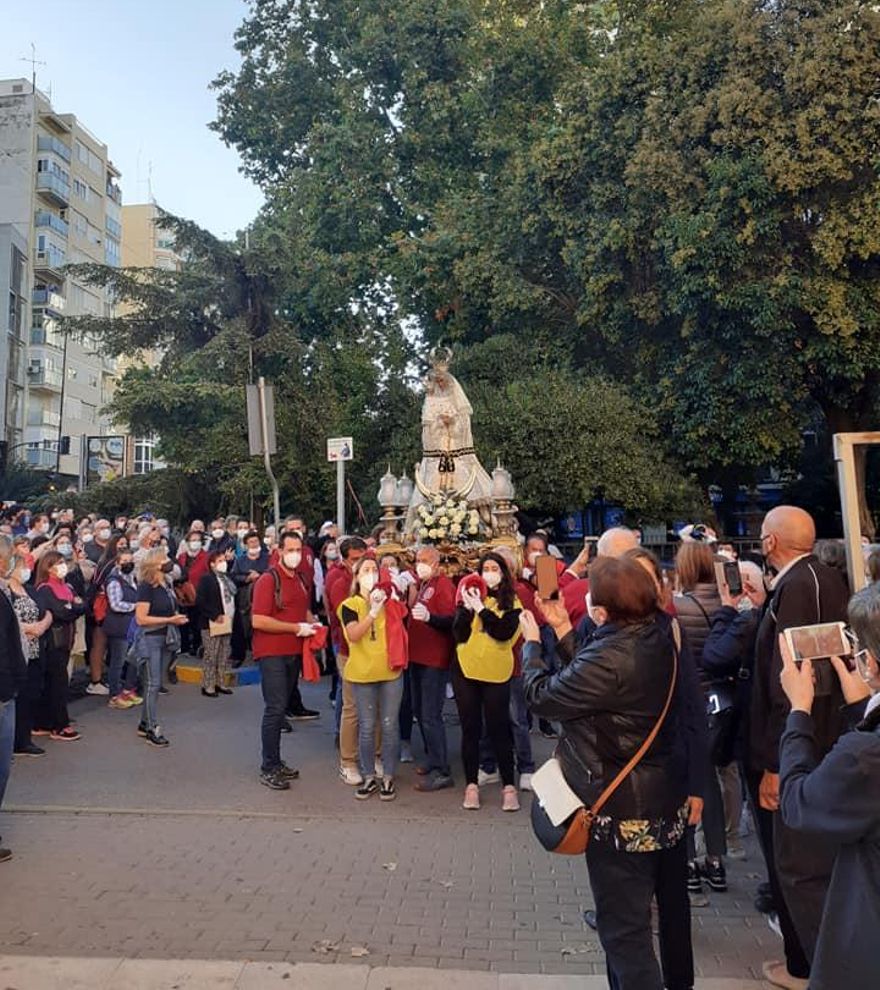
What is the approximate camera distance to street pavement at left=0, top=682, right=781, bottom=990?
12.9 ft

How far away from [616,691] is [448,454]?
960cm

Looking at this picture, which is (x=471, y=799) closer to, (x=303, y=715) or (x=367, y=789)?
(x=367, y=789)

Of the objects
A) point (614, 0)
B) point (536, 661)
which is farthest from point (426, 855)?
point (614, 0)

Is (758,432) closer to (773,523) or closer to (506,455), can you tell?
(506,455)

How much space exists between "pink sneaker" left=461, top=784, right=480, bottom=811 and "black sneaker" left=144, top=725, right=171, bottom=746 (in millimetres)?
3151

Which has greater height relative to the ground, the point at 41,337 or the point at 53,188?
the point at 53,188

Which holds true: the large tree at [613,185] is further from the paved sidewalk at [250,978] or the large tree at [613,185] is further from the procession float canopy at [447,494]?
the paved sidewalk at [250,978]

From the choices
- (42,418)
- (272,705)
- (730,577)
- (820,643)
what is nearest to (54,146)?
(42,418)

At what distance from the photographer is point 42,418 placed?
160ft

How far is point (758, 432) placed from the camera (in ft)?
58.7

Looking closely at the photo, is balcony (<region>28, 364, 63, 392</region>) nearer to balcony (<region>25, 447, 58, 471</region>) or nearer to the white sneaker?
balcony (<region>25, 447, 58, 471</region>)

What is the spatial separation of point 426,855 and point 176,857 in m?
1.53

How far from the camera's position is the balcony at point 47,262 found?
47.7m

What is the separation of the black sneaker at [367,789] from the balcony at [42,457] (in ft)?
150
